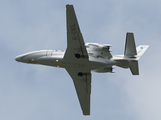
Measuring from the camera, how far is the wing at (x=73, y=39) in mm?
44594

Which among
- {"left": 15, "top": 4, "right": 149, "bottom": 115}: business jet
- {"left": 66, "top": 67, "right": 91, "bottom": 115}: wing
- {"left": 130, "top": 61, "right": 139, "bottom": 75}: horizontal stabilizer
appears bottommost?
{"left": 66, "top": 67, "right": 91, "bottom": 115}: wing

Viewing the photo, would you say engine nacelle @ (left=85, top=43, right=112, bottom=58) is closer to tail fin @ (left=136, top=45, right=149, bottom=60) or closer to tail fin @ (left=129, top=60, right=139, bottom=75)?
tail fin @ (left=129, top=60, right=139, bottom=75)

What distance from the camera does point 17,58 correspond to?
5303cm

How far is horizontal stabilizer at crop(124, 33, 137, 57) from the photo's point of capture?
4658 cm

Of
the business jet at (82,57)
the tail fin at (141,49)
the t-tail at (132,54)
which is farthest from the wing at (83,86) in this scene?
the tail fin at (141,49)

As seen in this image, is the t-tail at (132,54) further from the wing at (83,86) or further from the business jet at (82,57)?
the wing at (83,86)

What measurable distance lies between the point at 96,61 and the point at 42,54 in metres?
9.22

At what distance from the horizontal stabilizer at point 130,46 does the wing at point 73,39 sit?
21.3ft

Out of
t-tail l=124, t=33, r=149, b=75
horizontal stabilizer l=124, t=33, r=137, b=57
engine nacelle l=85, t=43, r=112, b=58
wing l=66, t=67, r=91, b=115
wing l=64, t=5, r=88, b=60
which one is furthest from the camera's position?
wing l=66, t=67, r=91, b=115

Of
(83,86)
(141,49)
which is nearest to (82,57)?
(83,86)

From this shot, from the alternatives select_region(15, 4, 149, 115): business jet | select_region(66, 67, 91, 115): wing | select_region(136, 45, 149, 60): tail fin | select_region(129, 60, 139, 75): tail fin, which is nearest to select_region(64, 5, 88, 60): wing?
select_region(15, 4, 149, 115): business jet

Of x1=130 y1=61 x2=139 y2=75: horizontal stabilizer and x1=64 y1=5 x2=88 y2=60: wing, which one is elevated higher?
x1=64 y1=5 x2=88 y2=60: wing

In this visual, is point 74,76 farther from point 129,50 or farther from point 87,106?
point 129,50

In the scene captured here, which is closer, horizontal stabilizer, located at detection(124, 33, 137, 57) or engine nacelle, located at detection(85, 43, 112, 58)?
horizontal stabilizer, located at detection(124, 33, 137, 57)
